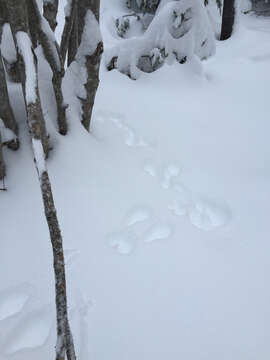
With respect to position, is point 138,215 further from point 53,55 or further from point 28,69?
point 28,69

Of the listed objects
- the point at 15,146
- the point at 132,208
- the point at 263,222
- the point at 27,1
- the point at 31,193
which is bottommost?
the point at 263,222

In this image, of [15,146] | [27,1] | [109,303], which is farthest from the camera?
[15,146]

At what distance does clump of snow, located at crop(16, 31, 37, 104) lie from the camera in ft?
4.45

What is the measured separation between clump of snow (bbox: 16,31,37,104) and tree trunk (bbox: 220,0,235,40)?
6513 mm

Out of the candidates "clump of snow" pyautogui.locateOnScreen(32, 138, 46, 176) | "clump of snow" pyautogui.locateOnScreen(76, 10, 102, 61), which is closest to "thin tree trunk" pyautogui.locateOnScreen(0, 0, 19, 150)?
"clump of snow" pyautogui.locateOnScreen(76, 10, 102, 61)

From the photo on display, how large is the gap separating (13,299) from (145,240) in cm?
99

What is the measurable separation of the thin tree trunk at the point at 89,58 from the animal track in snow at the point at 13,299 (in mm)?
1695

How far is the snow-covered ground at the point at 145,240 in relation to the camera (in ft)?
6.16

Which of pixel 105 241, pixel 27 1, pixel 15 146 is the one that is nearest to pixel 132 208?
pixel 105 241

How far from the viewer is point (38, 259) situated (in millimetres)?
2203

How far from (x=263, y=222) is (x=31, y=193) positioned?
1.90 metres

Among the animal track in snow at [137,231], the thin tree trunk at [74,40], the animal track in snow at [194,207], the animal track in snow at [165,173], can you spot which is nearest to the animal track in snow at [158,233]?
the animal track in snow at [137,231]

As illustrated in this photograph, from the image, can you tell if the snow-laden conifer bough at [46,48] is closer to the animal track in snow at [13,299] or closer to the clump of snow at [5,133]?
the clump of snow at [5,133]

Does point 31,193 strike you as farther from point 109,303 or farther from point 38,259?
point 109,303
